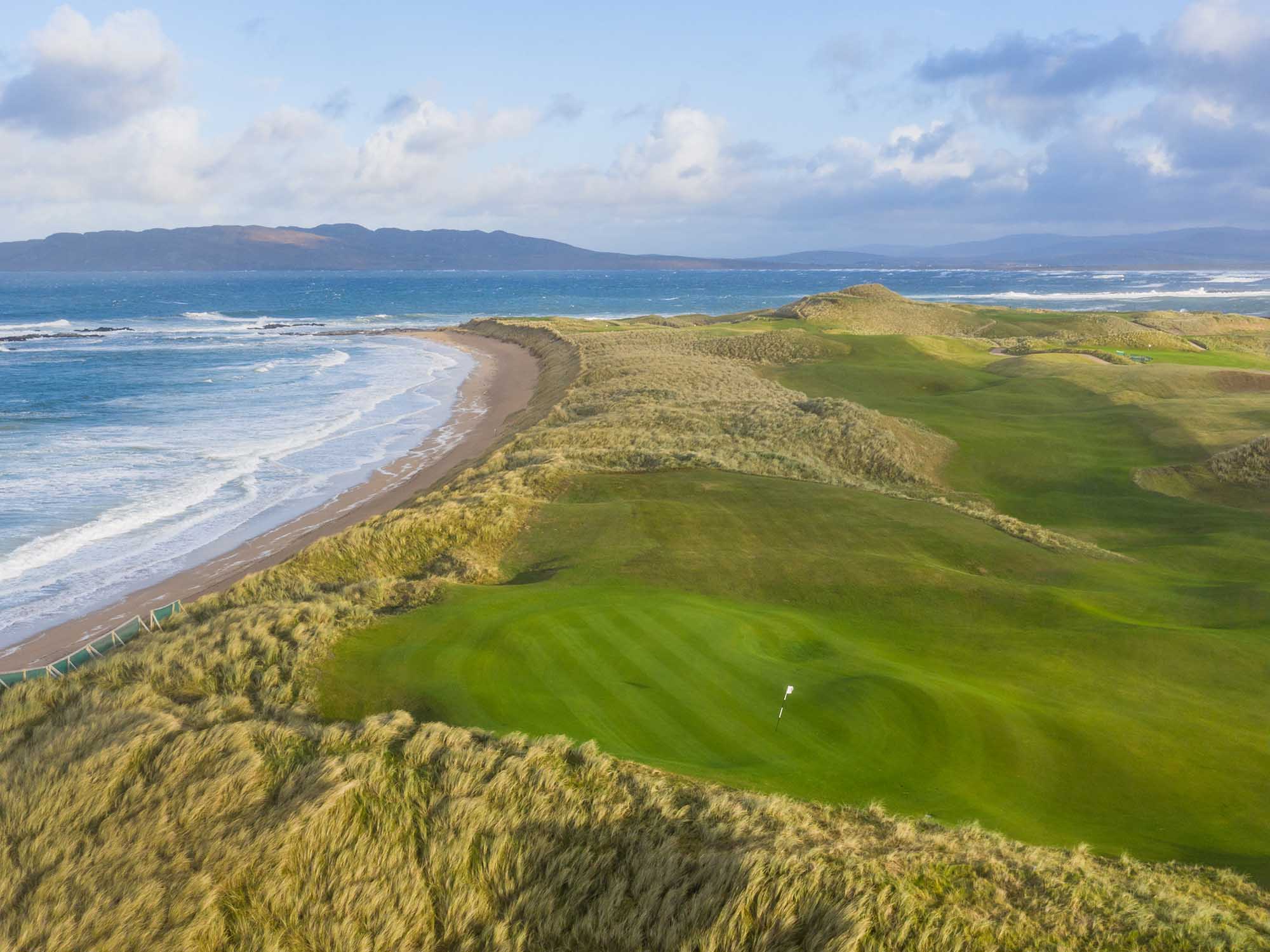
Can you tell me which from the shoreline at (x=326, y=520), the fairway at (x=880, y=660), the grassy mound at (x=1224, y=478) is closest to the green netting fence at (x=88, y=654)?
the fairway at (x=880, y=660)

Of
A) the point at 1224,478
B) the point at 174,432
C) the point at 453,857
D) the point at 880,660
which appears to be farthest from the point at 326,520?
the point at 1224,478

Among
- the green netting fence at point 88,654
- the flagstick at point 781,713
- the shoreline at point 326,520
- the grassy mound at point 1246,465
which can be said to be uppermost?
the flagstick at point 781,713

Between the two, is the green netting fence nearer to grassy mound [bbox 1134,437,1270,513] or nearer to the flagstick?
the flagstick

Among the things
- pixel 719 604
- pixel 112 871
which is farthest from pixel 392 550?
pixel 112 871

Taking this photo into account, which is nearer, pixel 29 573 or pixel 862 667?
pixel 862 667

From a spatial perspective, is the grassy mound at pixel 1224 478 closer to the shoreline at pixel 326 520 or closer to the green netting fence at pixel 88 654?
the shoreline at pixel 326 520

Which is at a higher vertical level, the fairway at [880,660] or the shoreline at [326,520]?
the fairway at [880,660]

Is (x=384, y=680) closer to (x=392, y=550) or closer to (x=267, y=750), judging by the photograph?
(x=267, y=750)
